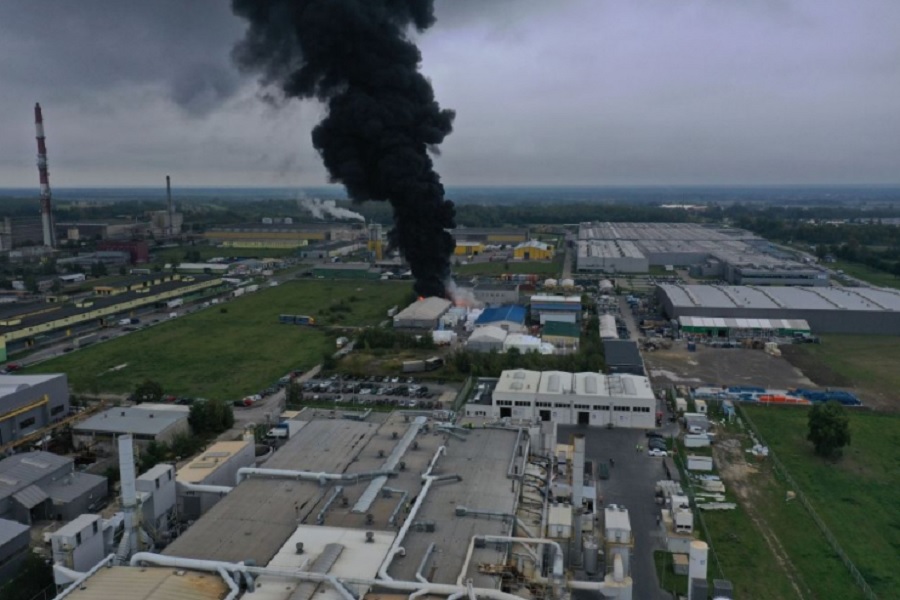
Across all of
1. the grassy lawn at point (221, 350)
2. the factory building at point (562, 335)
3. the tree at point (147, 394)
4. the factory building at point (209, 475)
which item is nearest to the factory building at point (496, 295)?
the grassy lawn at point (221, 350)

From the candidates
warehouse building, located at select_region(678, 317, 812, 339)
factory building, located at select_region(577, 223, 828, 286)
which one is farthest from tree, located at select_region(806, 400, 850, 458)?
factory building, located at select_region(577, 223, 828, 286)

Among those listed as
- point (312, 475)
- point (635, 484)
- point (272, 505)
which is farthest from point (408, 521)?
point (635, 484)

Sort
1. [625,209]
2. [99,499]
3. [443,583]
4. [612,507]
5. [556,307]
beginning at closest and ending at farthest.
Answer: [443,583] < [612,507] < [99,499] < [556,307] < [625,209]

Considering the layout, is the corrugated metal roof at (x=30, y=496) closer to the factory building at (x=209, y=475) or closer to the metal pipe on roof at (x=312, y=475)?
the factory building at (x=209, y=475)

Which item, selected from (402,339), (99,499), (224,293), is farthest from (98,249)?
(99,499)

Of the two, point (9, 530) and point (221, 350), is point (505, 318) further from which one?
point (9, 530)

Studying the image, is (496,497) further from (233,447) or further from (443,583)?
(233,447)

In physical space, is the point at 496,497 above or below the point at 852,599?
above
